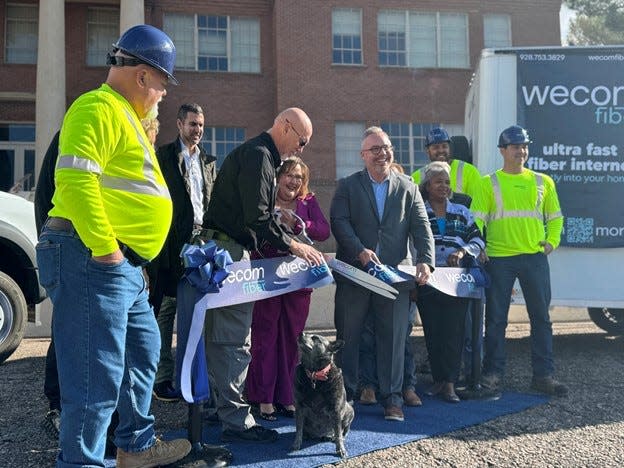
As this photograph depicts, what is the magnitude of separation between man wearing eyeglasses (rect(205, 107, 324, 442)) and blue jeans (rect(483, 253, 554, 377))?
2268mm

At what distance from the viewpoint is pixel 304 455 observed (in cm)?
379

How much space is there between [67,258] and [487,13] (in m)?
23.0

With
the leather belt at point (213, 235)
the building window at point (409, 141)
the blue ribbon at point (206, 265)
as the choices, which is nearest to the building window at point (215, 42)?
the building window at point (409, 141)

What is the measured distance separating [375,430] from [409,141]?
19.1 meters

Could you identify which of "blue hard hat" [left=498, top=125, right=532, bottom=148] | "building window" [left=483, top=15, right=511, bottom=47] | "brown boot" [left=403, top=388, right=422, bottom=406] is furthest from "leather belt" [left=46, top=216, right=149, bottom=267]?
"building window" [left=483, top=15, right=511, bottom=47]

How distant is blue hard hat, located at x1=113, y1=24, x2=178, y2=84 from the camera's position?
2854 mm

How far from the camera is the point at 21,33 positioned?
2169 centimetres

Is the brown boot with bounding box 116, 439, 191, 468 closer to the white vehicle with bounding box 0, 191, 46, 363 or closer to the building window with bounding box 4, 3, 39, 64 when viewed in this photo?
the white vehicle with bounding box 0, 191, 46, 363

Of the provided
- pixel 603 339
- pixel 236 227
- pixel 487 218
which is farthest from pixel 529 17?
pixel 236 227

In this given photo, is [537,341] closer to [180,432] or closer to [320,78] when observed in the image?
[180,432]

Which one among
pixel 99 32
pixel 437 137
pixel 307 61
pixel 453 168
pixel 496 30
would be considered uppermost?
pixel 496 30

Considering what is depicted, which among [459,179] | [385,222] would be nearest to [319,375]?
[385,222]

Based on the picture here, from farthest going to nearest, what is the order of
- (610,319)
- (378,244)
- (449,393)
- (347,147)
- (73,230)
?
(347,147) → (610,319) → (449,393) → (378,244) → (73,230)

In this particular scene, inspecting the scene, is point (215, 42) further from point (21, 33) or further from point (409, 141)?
point (409, 141)
